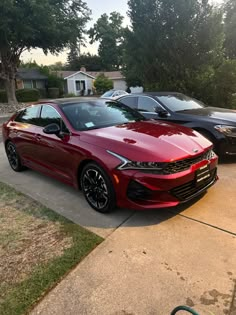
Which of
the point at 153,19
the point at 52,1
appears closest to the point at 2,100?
the point at 52,1

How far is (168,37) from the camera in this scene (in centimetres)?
1120

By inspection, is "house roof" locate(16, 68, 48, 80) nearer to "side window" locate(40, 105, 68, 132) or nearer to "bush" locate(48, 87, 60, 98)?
"bush" locate(48, 87, 60, 98)

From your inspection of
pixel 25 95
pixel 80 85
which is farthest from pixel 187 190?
pixel 80 85

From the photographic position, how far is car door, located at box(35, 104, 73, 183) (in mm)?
4066

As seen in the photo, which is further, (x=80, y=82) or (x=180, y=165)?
(x=80, y=82)

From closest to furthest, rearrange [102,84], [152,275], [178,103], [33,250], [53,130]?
[152,275], [33,250], [53,130], [178,103], [102,84]

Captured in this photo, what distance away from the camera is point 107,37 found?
64.0 meters

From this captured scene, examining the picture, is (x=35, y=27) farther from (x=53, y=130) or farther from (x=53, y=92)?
(x=53, y=130)

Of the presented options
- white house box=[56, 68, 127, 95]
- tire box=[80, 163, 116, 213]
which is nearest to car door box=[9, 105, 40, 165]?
tire box=[80, 163, 116, 213]

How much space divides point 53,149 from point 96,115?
84 centimetres

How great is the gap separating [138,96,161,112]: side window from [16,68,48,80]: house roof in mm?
34698

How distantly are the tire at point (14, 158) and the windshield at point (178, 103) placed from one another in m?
3.30

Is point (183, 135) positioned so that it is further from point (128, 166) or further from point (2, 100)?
point (2, 100)

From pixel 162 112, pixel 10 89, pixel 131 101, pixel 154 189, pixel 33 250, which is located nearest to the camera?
pixel 33 250
